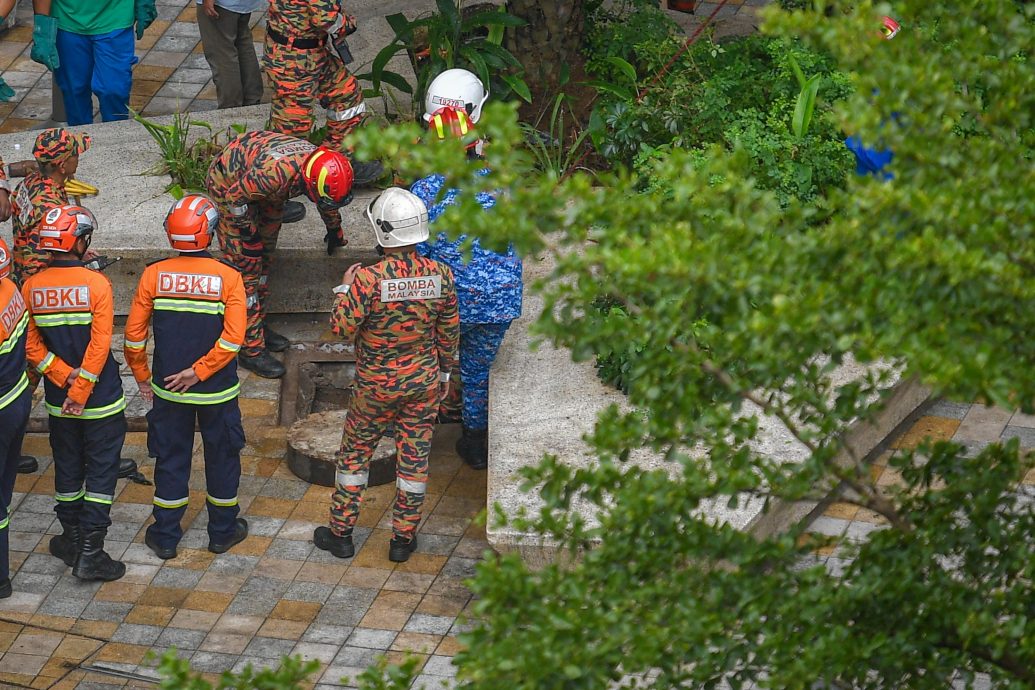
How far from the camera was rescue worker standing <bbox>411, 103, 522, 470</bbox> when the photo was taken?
683 centimetres

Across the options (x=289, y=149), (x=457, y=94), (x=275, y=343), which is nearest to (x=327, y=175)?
(x=289, y=149)

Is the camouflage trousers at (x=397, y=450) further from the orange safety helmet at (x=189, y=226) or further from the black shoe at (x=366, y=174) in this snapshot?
the black shoe at (x=366, y=174)

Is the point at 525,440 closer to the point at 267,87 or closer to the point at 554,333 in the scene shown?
the point at 554,333

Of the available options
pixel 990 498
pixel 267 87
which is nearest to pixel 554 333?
pixel 990 498

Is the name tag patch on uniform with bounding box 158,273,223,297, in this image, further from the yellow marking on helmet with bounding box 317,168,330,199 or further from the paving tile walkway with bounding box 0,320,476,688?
the paving tile walkway with bounding box 0,320,476,688

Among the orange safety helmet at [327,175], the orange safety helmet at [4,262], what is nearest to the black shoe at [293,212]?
the orange safety helmet at [327,175]

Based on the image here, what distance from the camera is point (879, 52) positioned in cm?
322

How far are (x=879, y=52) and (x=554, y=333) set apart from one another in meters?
0.95

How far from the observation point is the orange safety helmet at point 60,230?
6.33 meters

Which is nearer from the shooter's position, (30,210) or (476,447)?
(30,210)

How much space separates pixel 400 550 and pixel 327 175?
1.89 m

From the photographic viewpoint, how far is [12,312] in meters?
6.18

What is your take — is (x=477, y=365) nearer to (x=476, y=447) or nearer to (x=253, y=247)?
(x=476, y=447)

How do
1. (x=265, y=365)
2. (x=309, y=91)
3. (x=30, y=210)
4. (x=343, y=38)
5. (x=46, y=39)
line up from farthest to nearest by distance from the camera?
(x=46, y=39), (x=343, y=38), (x=309, y=91), (x=265, y=365), (x=30, y=210)
